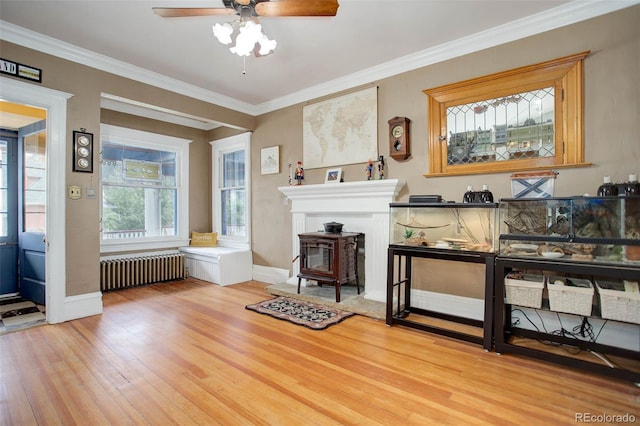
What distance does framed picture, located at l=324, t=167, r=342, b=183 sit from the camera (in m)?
4.11

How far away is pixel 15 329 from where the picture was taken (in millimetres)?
3000

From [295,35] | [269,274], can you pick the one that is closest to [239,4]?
[295,35]

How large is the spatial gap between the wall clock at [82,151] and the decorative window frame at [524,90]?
12.2ft

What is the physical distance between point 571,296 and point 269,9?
9.79ft

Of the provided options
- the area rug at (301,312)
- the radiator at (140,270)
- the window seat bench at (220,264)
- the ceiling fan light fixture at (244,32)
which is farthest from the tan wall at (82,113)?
the ceiling fan light fixture at (244,32)

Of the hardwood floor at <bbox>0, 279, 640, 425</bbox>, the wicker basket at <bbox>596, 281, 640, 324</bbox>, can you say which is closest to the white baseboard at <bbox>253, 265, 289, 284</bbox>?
the hardwood floor at <bbox>0, 279, 640, 425</bbox>

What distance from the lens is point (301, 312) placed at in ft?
11.1

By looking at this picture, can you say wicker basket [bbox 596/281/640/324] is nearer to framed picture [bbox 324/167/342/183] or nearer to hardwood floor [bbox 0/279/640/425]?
hardwood floor [bbox 0/279/640/425]

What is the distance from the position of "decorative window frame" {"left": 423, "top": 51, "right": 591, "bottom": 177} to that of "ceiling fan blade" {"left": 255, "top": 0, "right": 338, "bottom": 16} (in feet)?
5.69

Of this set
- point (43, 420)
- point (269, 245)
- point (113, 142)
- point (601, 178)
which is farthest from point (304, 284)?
point (113, 142)

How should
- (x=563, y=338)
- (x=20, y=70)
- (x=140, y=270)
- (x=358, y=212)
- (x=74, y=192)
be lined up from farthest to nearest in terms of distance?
(x=140, y=270), (x=358, y=212), (x=74, y=192), (x=20, y=70), (x=563, y=338)

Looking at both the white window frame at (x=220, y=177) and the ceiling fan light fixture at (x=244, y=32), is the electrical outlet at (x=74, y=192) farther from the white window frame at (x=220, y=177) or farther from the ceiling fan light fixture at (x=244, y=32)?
the ceiling fan light fixture at (x=244, y=32)

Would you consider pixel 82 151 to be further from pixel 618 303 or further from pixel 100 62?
pixel 618 303

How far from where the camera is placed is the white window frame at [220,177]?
5.24 metres
